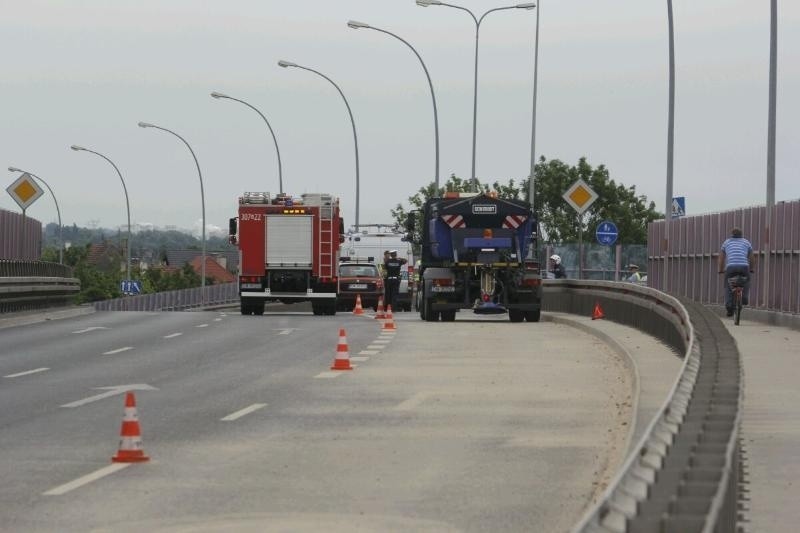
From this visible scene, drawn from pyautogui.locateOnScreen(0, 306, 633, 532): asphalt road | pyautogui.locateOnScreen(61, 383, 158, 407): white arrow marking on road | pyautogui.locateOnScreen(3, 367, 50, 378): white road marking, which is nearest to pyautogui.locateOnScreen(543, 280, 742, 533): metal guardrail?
pyautogui.locateOnScreen(0, 306, 633, 532): asphalt road

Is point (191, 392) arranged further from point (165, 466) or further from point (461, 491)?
point (461, 491)

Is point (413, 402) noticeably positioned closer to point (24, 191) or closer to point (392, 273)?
point (24, 191)

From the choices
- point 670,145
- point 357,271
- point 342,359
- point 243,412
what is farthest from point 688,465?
point 357,271

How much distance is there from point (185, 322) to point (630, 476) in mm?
30582

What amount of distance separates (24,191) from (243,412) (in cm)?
2869

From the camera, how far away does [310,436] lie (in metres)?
14.4

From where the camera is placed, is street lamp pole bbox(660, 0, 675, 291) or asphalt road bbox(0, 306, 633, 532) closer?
asphalt road bbox(0, 306, 633, 532)

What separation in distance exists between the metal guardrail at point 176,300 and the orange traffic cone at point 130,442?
202 feet

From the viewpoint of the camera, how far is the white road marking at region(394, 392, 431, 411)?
55.6 ft

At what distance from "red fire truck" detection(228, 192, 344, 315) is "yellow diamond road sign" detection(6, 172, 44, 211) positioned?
18.5 feet

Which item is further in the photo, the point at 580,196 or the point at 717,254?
the point at 580,196

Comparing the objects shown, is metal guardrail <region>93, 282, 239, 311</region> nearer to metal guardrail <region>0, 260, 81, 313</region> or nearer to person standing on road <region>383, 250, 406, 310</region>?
person standing on road <region>383, 250, 406, 310</region>

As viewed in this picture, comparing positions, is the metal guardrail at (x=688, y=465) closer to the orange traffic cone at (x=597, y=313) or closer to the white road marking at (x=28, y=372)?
the white road marking at (x=28, y=372)

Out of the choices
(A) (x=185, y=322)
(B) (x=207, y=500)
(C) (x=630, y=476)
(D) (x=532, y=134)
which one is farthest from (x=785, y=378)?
(D) (x=532, y=134)
